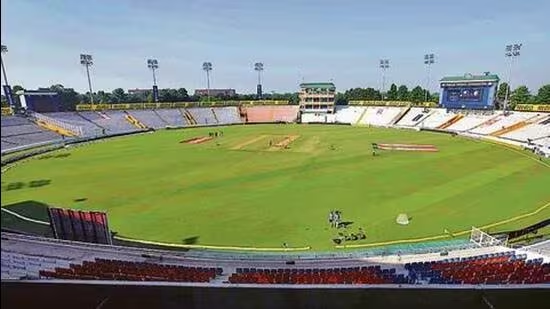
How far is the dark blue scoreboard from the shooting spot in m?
68.9

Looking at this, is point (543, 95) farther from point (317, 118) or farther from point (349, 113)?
point (317, 118)

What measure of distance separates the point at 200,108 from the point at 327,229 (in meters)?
76.3

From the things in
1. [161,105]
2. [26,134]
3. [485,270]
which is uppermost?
[161,105]

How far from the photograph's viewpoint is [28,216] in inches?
1033

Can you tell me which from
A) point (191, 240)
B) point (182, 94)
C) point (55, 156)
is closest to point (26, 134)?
point (55, 156)

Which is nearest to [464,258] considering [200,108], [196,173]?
[196,173]

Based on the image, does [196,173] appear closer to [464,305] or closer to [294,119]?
[464,305]

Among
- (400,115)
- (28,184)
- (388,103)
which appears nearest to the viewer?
(28,184)

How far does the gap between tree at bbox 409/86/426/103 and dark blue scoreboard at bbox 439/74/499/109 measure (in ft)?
72.5

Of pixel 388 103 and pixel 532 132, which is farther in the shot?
pixel 388 103

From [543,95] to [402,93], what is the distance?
3145 cm

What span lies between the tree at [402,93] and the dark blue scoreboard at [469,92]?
2654 cm

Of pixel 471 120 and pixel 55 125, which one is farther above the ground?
pixel 55 125

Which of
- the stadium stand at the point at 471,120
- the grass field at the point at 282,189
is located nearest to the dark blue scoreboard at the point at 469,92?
the stadium stand at the point at 471,120
